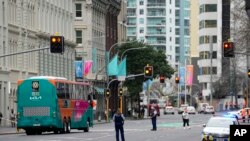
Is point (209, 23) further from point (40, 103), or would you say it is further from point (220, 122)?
point (220, 122)

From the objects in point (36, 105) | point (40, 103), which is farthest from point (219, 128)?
point (36, 105)

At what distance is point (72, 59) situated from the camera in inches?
3949

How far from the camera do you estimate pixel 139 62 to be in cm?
11406

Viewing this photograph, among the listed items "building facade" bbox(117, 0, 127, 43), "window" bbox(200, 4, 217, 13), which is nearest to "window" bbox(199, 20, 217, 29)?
"window" bbox(200, 4, 217, 13)

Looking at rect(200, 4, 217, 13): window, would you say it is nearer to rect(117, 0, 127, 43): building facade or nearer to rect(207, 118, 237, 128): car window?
rect(117, 0, 127, 43): building facade

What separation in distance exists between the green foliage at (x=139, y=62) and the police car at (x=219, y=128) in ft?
253

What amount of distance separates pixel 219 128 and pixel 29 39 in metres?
47.8

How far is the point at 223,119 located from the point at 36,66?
4885 cm

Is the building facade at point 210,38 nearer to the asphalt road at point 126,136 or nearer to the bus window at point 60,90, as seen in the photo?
the asphalt road at point 126,136

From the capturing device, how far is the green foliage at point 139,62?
11438 cm

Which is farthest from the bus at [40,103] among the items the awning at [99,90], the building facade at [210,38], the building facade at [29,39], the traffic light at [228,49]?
the building facade at [210,38]

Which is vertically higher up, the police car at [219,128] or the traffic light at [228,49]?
the traffic light at [228,49]

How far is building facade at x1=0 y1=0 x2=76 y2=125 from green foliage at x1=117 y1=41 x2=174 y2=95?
16.1m

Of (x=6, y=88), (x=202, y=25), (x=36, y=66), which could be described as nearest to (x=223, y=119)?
(x=6, y=88)
